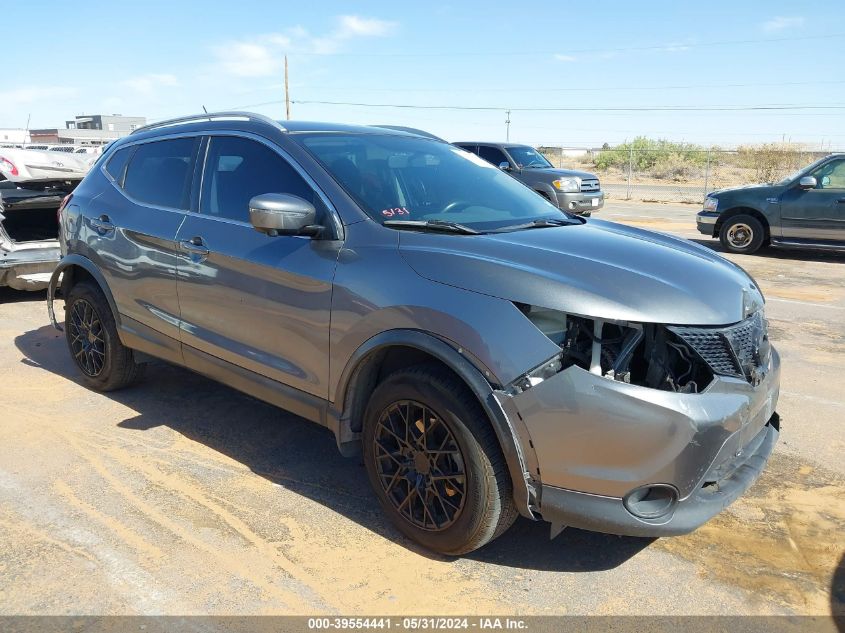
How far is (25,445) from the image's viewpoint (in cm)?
433

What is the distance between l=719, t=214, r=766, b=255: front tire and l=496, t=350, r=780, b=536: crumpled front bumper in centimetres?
1041

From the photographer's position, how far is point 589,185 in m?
15.8

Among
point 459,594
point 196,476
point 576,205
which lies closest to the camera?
point 459,594

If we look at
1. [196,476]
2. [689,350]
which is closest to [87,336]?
[196,476]

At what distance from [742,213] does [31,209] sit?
35.7 ft

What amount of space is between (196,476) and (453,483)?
1676 mm

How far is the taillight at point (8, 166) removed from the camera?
7707 millimetres

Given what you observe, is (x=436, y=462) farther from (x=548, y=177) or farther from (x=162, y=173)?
(x=548, y=177)

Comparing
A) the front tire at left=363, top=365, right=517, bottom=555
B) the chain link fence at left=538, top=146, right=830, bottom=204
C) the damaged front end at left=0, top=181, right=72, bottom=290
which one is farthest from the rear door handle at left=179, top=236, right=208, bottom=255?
the chain link fence at left=538, top=146, right=830, bottom=204

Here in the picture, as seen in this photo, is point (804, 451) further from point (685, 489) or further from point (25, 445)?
point (25, 445)

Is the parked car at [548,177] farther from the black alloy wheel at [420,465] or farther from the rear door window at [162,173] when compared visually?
the black alloy wheel at [420,465]

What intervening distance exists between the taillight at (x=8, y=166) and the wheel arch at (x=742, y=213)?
425 inches

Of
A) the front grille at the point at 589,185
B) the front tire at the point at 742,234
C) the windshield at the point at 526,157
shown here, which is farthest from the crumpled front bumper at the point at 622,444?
the windshield at the point at 526,157

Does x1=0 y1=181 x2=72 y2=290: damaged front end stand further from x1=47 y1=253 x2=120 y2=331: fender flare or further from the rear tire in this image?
the rear tire
